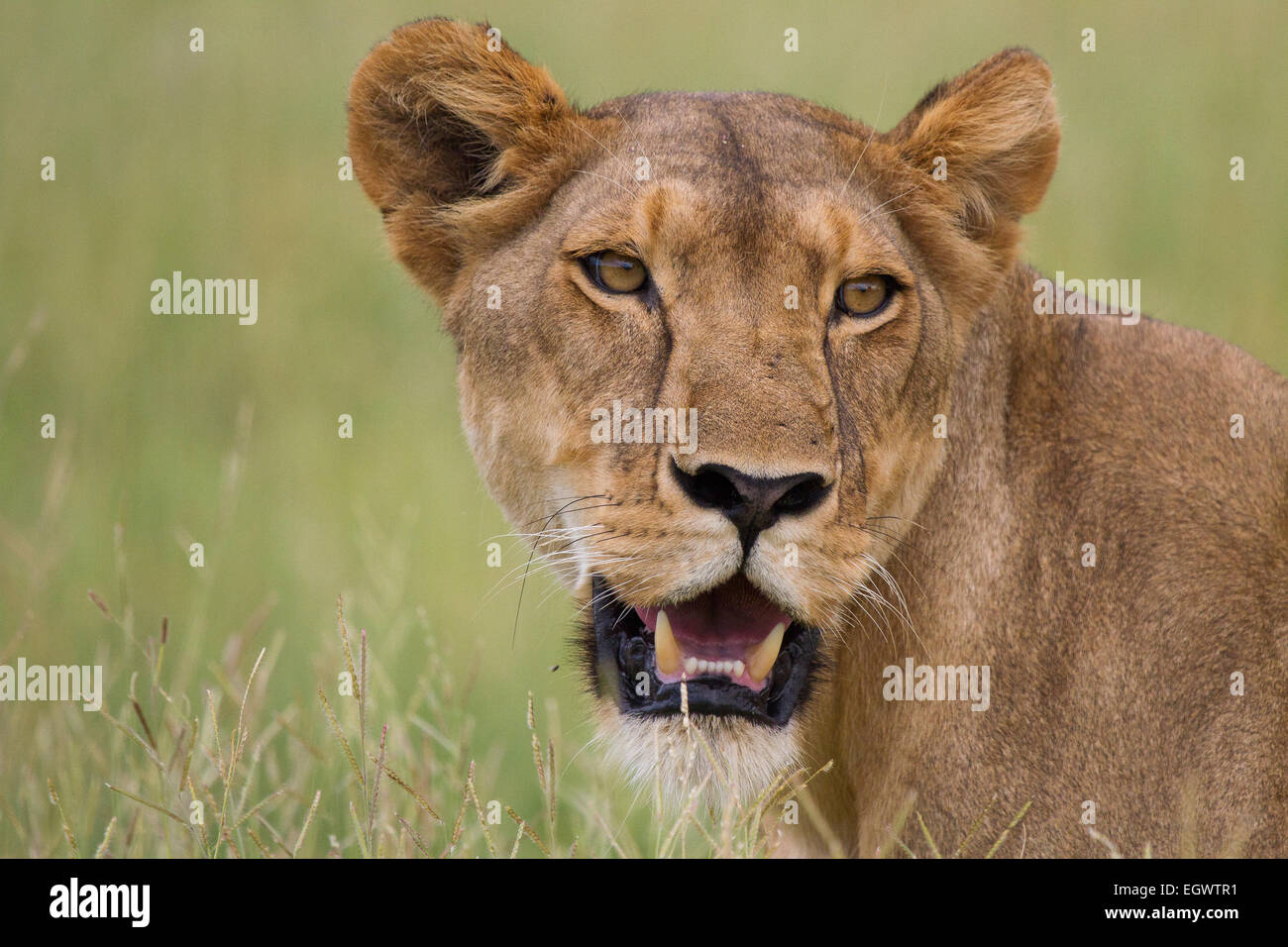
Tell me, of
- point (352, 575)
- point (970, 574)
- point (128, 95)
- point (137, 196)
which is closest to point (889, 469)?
point (970, 574)

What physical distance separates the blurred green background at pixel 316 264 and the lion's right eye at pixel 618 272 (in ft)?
8.12

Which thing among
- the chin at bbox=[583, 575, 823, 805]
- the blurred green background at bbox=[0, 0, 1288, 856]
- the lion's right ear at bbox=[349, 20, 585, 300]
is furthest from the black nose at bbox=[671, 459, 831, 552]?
the blurred green background at bbox=[0, 0, 1288, 856]

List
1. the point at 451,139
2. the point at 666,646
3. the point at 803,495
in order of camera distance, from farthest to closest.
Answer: the point at 451,139, the point at 666,646, the point at 803,495

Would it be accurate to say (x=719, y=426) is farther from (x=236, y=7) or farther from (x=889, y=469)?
(x=236, y=7)

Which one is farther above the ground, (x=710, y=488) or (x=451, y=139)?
(x=451, y=139)

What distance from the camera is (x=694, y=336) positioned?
12.6ft

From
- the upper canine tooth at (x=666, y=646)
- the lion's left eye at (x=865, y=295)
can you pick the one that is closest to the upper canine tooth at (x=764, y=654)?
the upper canine tooth at (x=666, y=646)

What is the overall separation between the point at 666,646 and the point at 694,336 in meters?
0.73

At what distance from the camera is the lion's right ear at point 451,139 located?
432 centimetres

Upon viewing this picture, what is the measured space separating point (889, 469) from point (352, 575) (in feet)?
18.8

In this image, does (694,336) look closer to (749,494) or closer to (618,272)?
(618,272)

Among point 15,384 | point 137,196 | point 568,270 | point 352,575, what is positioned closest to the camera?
point 568,270

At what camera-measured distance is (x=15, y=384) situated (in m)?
11.1

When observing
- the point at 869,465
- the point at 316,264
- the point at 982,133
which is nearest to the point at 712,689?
the point at 869,465
